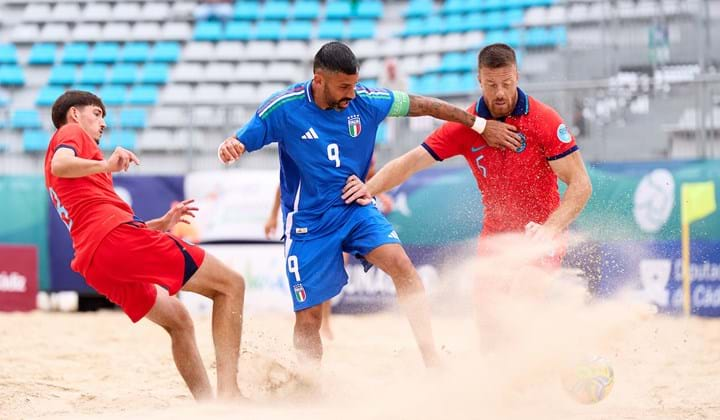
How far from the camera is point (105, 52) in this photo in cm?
2020

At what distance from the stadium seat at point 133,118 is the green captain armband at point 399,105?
7.75 meters

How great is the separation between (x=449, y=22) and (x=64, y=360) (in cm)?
1254

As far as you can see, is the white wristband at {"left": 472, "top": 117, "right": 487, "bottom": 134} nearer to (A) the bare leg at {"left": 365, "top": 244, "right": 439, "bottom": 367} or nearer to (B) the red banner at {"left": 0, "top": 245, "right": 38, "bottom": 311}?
(A) the bare leg at {"left": 365, "top": 244, "right": 439, "bottom": 367}

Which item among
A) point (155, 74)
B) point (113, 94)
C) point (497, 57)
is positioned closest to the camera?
point (497, 57)

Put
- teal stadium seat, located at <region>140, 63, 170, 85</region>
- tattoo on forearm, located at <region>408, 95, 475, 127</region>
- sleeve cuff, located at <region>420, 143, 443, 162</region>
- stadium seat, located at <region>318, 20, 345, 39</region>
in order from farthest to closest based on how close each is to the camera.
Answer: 1. stadium seat, located at <region>318, 20, 345, 39</region>
2. teal stadium seat, located at <region>140, 63, 170, 85</region>
3. sleeve cuff, located at <region>420, 143, 443, 162</region>
4. tattoo on forearm, located at <region>408, 95, 475, 127</region>

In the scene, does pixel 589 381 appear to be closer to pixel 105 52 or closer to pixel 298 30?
pixel 298 30

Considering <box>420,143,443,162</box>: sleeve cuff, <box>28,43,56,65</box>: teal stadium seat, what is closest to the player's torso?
<box>420,143,443,162</box>: sleeve cuff

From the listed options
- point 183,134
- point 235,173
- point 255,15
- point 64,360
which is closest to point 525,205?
point 64,360

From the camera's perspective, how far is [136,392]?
619 centimetres

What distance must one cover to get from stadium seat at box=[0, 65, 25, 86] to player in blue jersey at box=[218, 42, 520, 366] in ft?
52.3

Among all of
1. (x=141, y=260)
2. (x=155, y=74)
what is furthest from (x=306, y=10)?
(x=141, y=260)

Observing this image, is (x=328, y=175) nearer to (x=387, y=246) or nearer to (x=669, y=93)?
(x=387, y=246)

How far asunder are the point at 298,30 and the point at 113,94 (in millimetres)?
4029

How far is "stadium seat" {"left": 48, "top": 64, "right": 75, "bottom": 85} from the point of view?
64.9 ft
